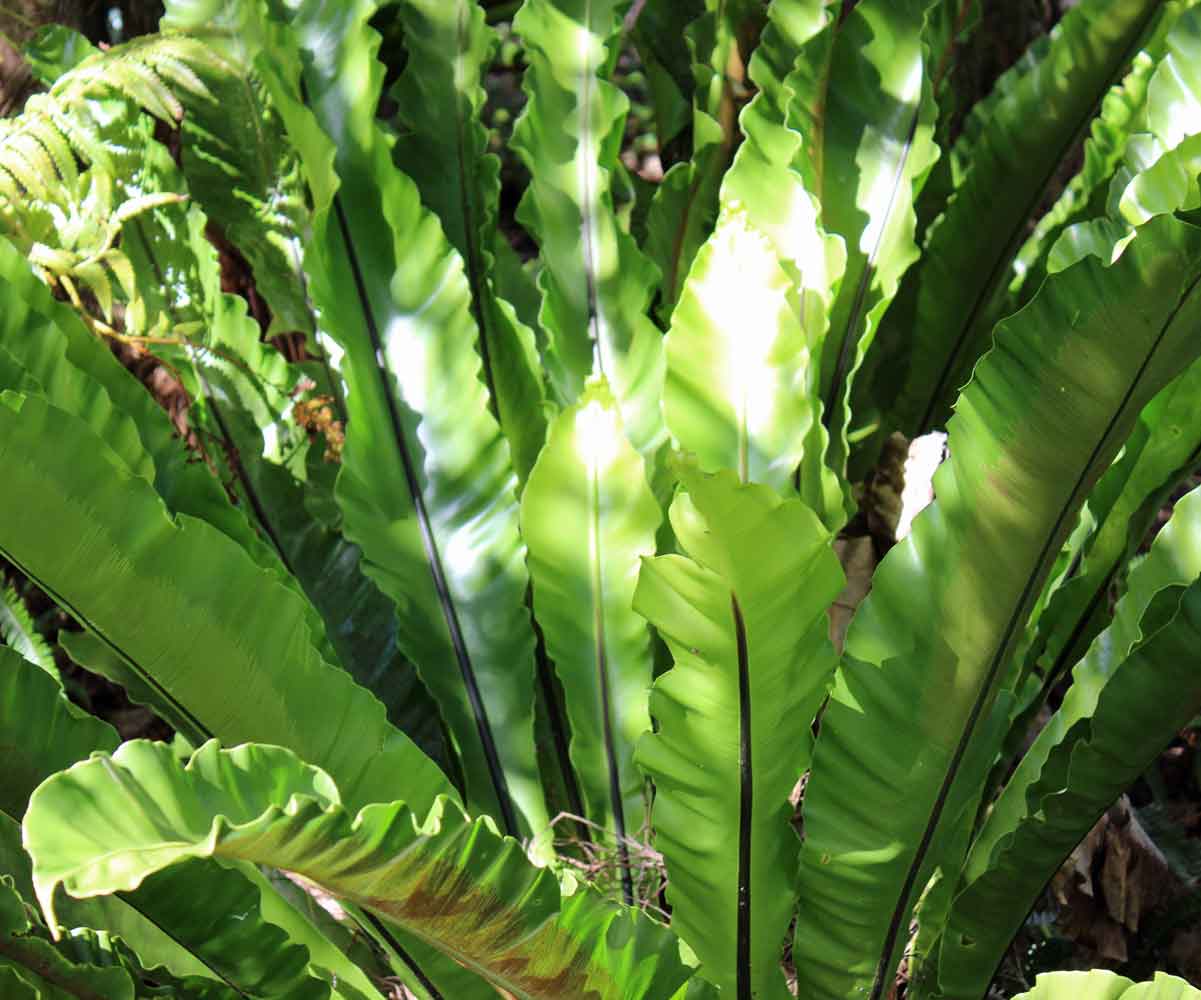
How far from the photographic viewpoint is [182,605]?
3.07ft

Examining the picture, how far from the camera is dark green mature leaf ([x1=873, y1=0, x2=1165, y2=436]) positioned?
1540mm

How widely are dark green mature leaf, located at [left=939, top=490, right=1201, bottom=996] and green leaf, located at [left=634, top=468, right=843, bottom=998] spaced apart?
6.2 inches

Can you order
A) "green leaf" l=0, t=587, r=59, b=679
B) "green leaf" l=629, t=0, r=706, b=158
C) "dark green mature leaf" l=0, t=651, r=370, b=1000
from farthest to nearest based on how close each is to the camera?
1. "green leaf" l=629, t=0, r=706, b=158
2. "green leaf" l=0, t=587, r=59, b=679
3. "dark green mature leaf" l=0, t=651, r=370, b=1000

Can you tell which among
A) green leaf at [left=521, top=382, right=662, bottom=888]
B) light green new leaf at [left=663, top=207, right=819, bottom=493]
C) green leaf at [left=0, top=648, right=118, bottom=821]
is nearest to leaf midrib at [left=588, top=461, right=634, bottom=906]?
green leaf at [left=521, top=382, right=662, bottom=888]

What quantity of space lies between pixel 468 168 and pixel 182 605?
762 millimetres

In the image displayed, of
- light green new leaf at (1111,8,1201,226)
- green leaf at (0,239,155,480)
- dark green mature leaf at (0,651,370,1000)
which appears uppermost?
light green new leaf at (1111,8,1201,226)

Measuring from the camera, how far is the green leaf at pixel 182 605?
34.9 inches

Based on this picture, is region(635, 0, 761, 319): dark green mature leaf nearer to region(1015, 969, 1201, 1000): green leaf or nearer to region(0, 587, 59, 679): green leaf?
region(0, 587, 59, 679): green leaf

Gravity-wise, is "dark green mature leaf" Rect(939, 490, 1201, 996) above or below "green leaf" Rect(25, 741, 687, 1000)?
above

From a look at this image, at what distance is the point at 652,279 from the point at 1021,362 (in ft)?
2.09

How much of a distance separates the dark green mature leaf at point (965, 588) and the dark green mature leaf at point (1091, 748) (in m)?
0.05

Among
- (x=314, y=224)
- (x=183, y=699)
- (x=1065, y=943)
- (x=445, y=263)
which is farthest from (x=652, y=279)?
(x=1065, y=943)

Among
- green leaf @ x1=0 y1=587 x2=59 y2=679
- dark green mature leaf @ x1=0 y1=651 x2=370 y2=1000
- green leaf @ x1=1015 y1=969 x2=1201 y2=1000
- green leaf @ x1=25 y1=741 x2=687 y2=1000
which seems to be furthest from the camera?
green leaf @ x1=0 y1=587 x2=59 y2=679

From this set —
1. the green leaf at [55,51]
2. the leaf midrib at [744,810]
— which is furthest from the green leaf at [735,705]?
the green leaf at [55,51]
